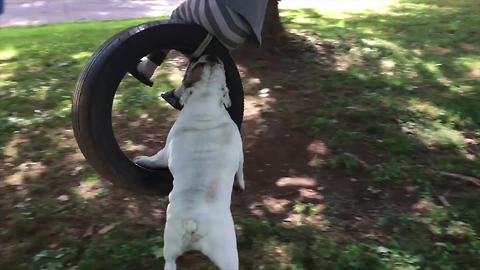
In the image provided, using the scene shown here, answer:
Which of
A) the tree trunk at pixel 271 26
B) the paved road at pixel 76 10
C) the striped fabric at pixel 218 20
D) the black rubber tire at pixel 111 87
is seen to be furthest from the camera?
the paved road at pixel 76 10

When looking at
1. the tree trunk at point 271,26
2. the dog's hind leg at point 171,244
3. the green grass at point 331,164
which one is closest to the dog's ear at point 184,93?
the dog's hind leg at point 171,244

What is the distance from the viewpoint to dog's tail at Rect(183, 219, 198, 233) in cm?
276

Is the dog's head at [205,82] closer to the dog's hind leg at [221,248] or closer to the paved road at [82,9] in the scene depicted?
the dog's hind leg at [221,248]

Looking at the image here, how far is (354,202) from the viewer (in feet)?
13.4

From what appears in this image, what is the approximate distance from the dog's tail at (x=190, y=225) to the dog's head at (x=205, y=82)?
0.74m

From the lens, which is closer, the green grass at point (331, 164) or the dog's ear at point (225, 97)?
the dog's ear at point (225, 97)

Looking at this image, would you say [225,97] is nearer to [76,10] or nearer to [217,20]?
[217,20]

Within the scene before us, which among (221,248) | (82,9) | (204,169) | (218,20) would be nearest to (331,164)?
(218,20)

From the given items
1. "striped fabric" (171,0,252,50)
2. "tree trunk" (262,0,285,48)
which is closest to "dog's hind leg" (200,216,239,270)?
"striped fabric" (171,0,252,50)

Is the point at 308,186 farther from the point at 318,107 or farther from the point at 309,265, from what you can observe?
the point at 318,107

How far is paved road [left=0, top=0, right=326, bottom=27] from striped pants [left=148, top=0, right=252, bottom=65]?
7.20 meters

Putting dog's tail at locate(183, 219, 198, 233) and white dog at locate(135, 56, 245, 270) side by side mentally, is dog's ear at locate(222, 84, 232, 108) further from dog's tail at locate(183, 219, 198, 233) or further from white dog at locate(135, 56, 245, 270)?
dog's tail at locate(183, 219, 198, 233)


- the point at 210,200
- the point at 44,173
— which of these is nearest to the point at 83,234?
the point at 44,173

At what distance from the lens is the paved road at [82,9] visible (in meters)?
10.5
